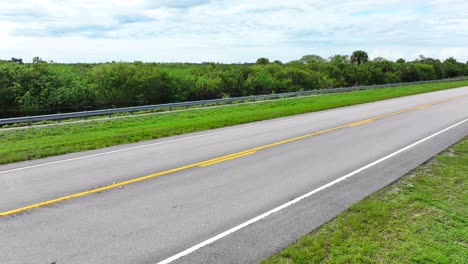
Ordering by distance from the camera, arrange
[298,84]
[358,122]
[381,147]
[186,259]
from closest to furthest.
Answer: [186,259] < [381,147] < [358,122] < [298,84]

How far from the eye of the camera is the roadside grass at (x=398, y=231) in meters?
5.42

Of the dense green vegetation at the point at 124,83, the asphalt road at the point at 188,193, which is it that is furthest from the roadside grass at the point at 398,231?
the dense green vegetation at the point at 124,83

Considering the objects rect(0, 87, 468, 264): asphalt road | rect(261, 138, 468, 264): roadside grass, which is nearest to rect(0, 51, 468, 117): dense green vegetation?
rect(0, 87, 468, 264): asphalt road

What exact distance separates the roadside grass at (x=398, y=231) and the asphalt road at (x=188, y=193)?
1.26 feet

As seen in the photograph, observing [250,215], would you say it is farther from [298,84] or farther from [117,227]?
[298,84]

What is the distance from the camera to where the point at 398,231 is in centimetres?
628

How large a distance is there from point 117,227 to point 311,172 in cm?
528

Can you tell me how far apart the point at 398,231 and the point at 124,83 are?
46420 mm

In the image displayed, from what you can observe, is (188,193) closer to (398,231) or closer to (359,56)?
(398,231)

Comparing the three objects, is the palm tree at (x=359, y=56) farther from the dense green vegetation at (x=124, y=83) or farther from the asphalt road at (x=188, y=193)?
the asphalt road at (x=188, y=193)

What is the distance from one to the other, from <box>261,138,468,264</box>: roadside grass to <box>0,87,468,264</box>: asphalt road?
0.38 metres

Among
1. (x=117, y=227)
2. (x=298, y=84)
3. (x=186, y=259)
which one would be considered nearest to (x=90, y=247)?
(x=117, y=227)

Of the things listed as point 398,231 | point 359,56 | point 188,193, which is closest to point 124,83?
point 188,193

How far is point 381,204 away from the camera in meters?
7.42
